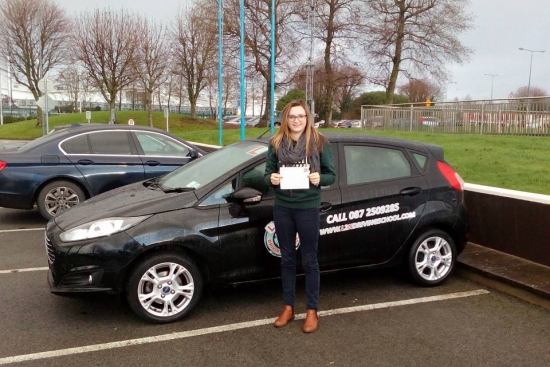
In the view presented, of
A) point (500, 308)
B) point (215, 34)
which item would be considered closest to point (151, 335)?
point (500, 308)

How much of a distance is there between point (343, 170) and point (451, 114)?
1502 centimetres

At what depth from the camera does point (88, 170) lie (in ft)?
25.1

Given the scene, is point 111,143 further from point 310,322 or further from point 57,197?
point 310,322

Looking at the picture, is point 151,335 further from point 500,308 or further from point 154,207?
point 500,308

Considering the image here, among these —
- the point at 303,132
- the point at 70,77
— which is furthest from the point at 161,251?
the point at 70,77

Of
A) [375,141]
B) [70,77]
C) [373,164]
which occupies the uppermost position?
[70,77]

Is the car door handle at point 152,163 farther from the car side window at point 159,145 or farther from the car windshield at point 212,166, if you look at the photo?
the car windshield at point 212,166

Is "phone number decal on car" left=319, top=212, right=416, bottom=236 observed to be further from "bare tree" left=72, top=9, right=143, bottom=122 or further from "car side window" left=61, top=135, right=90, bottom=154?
"bare tree" left=72, top=9, right=143, bottom=122

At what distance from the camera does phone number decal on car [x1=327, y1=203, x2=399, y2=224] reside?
436 centimetres

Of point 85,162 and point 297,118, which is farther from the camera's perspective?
point 85,162

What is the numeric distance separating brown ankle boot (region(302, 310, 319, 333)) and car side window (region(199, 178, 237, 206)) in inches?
44.7

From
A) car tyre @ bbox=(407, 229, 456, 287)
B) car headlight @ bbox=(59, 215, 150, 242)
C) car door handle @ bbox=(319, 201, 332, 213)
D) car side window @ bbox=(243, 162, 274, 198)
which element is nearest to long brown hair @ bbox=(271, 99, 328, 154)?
car side window @ bbox=(243, 162, 274, 198)

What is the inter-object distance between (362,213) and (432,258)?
0.93 metres

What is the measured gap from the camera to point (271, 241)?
13.7ft
